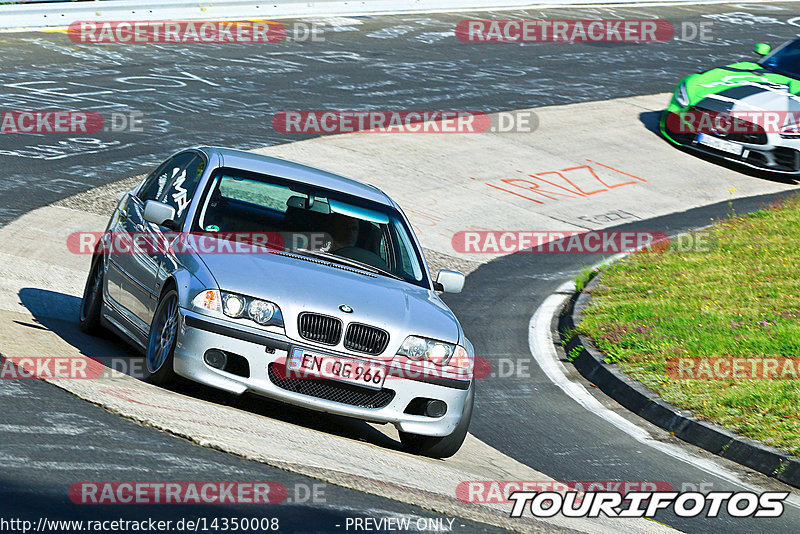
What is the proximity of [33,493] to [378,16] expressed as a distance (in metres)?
22.2

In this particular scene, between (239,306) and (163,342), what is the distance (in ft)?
2.05

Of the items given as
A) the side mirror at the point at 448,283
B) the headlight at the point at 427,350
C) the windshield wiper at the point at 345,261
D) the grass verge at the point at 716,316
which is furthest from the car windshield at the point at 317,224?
the grass verge at the point at 716,316

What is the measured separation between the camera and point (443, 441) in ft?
23.6

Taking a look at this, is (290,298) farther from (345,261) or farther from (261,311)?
(345,261)

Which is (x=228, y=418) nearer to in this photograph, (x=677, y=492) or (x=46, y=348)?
(x=46, y=348)

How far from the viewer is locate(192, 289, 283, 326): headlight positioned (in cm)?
671

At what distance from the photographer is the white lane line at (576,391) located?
8078 mm

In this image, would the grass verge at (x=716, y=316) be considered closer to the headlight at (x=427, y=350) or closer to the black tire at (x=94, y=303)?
the headlight at (x=427, y=350)

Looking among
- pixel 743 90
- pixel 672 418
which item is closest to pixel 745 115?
pixel 743 90

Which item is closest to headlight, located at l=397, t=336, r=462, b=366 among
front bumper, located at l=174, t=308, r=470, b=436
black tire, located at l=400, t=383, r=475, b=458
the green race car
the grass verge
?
front bumper, located at l=174, t=308, r=470, b=436

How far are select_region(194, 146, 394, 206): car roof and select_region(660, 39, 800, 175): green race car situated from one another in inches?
428

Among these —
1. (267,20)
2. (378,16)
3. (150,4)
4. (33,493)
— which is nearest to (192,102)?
(150,4)

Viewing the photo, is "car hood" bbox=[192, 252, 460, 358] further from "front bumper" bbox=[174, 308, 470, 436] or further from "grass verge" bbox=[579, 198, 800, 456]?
"grass verge" bbox=[579, 198, 800, 456]

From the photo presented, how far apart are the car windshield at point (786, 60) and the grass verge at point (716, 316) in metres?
4.54
